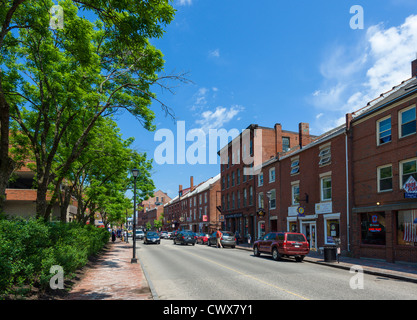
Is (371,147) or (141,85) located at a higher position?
(141,85)

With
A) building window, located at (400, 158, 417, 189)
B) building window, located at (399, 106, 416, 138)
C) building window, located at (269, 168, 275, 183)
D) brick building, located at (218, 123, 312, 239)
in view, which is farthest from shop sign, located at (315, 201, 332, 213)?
brick building, located at (218, 123, 312, 239)

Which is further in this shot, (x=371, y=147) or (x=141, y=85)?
(x=371, y=147)

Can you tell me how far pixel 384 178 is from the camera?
65.5ft

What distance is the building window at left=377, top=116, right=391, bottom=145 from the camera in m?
19.9

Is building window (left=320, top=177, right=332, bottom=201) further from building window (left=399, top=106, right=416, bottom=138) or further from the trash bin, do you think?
building window (left=399, top=106, right=416, bottom=138)

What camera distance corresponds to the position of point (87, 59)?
10.6 meters

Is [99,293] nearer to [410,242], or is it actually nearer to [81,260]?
[81,260]

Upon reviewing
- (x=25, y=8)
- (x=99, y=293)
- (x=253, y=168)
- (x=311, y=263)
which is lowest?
(x=311, y=263)

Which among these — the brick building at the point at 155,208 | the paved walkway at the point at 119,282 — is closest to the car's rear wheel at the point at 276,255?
the paved walkway at the point at 119,282

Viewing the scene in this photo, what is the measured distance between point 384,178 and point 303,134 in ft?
41.3

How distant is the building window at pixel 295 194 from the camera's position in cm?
2998

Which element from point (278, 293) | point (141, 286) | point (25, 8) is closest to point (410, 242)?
point (278, 293)
